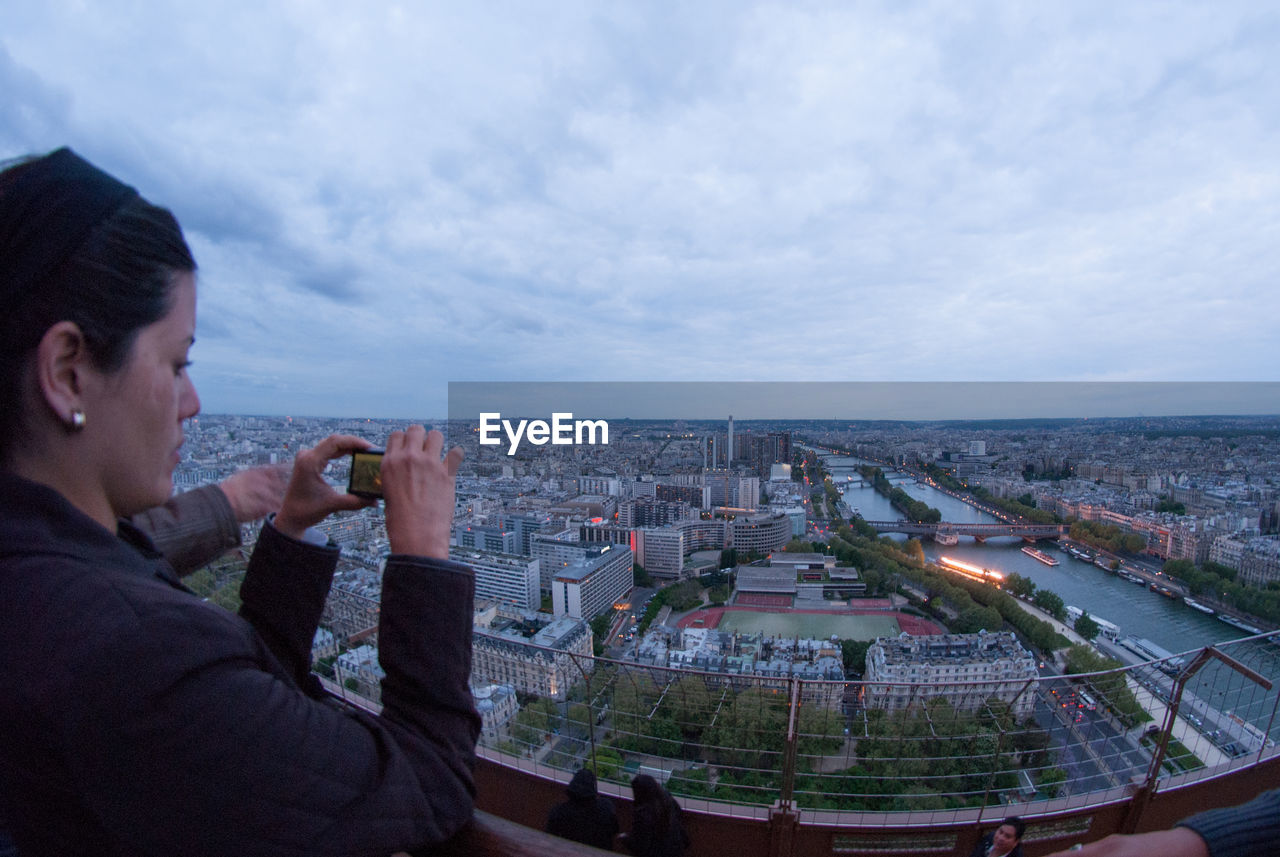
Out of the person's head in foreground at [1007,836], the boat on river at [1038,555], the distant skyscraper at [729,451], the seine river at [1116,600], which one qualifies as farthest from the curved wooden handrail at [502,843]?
the distant skyscraper at [729,451]

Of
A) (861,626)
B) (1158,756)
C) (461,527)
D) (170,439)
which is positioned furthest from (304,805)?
(461,527)

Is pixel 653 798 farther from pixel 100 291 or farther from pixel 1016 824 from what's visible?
pixel 100 291

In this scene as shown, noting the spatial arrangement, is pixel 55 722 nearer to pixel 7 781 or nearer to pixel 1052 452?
pixel 7 781

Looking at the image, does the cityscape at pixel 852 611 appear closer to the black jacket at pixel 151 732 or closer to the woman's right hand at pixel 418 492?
the woman's right hand at pixel 418 492

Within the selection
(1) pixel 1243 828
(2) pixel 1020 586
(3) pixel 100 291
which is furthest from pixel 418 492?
(2) pixel 1020 586

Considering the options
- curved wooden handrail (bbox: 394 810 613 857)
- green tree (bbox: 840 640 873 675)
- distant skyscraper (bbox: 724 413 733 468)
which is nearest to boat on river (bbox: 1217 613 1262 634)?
green tree (bbox: 840 640 873 675)
